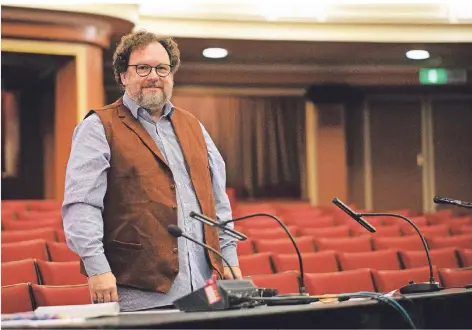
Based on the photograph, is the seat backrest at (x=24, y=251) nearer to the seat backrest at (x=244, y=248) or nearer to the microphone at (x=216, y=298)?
the seat backrest at (x=244, y=248)

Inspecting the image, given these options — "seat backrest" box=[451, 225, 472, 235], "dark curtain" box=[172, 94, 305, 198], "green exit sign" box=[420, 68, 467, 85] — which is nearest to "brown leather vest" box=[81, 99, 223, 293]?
"seat backrest" box=[451, 225, 472, 235]

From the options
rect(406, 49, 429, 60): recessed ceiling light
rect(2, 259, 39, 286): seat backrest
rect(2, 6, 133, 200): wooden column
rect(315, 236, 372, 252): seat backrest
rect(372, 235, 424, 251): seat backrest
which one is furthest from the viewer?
rect(406, 49, 429, 60): recessed ceiling light

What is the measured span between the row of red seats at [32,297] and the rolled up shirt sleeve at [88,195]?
0.60 meters

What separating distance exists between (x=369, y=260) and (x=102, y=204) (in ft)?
6.94

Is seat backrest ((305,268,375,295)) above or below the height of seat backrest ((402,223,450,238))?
below

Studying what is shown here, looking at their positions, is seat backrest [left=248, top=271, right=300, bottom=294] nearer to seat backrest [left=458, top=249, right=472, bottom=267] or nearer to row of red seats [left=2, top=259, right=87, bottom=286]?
row of red seats [left=2, top=259, right=87, bottom=286]

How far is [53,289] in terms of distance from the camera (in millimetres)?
2328

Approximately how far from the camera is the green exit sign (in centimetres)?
802

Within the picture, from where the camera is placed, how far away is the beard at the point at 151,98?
1829 mm

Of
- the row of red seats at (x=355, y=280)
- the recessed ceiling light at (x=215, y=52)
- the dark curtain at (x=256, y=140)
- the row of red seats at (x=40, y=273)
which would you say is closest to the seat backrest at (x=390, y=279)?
the row of red seats at (x=355, y=280)

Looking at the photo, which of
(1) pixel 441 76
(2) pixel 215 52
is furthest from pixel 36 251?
(1) pixel 441 76

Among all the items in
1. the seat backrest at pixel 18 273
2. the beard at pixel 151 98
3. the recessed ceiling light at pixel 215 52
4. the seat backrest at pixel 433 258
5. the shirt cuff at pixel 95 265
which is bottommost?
the seat backrest at pixel 433 258

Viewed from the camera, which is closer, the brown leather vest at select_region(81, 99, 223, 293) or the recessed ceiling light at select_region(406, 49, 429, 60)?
the brown leather vest at select_region(81, 99, 223, 293)

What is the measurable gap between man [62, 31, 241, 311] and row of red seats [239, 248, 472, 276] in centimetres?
149
